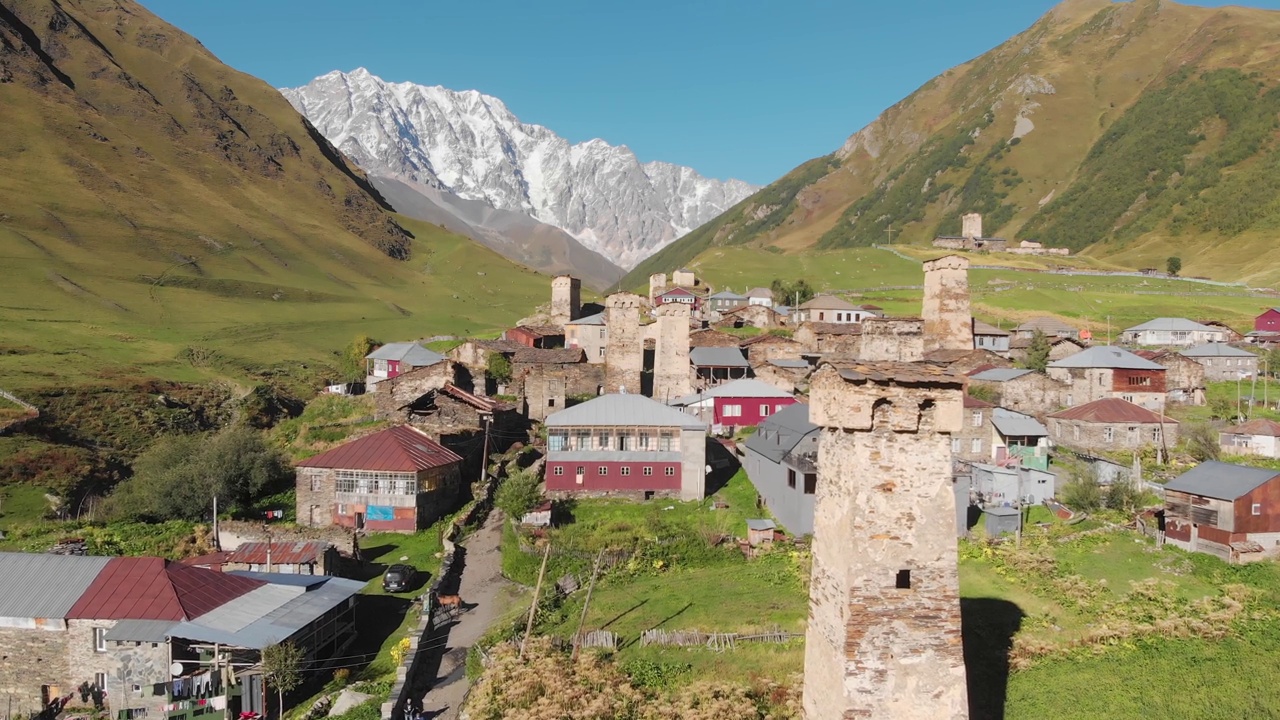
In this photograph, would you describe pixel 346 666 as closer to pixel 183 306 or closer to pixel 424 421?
pixel 424 421

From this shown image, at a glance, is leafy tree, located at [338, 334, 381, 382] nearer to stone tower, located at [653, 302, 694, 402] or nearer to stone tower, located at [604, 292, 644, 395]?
stone tower, located at [604, 292, 644, 395]

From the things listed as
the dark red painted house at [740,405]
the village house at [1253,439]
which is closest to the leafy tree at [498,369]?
the dark red painted house at [740,405]

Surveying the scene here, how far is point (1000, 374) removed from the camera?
1834 inches

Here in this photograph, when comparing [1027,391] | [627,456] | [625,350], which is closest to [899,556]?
[627,456]

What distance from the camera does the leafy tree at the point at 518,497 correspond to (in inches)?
1171

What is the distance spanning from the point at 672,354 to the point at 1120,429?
2519cm

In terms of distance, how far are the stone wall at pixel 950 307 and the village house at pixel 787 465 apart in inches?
1062

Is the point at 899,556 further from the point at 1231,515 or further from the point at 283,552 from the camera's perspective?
the point at 283,552

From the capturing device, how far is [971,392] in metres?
44.3

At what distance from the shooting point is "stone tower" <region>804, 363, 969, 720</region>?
10242mm

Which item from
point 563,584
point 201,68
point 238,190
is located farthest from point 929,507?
point 201,68

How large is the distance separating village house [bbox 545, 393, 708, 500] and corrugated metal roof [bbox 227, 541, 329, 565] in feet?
37.2

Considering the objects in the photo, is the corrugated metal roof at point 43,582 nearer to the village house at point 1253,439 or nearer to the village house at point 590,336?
the village house at point 590,336

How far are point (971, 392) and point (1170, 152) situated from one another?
493 feet
